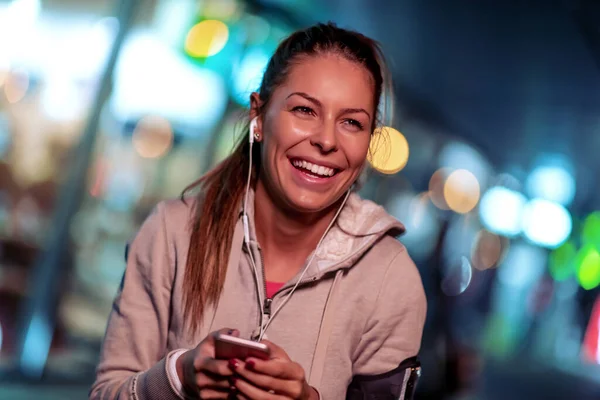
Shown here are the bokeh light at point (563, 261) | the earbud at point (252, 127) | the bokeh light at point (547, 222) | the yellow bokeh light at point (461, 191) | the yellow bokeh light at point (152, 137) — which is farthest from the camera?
the bokeh light at point (563, 261)

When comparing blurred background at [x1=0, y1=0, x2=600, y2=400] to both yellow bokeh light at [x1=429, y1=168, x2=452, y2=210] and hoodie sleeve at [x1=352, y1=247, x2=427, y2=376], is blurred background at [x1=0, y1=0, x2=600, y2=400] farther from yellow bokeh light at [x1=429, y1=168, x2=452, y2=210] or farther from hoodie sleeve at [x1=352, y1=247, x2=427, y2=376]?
yellow bokeh light at [x1=429, y1=168, x2=452, y2=210]

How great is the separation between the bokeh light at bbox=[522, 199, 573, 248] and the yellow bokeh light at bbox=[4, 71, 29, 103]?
21.8 m

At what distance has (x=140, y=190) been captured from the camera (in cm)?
845

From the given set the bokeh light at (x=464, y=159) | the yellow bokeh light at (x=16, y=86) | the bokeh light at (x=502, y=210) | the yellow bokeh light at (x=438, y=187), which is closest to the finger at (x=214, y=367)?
the yellow bokeh light at (x=16, y=86)

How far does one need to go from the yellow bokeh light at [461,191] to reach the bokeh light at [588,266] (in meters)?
3.88

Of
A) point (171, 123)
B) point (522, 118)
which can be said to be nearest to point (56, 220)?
point (171, 123)

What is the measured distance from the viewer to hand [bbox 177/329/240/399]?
1.79 m

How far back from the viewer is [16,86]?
6641 millimetres

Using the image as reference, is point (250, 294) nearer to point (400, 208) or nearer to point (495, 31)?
point (495, 31)

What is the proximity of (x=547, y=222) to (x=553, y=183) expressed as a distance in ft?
9.60

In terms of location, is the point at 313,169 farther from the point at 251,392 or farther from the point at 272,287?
the point at 251,392

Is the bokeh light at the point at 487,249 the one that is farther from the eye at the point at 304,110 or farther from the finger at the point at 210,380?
the finger at the point at 210,380

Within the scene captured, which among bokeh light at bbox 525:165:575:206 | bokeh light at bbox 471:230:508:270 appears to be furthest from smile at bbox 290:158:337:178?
bokeh light at bbox 471:230:508:270

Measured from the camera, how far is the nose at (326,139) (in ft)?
6.76
